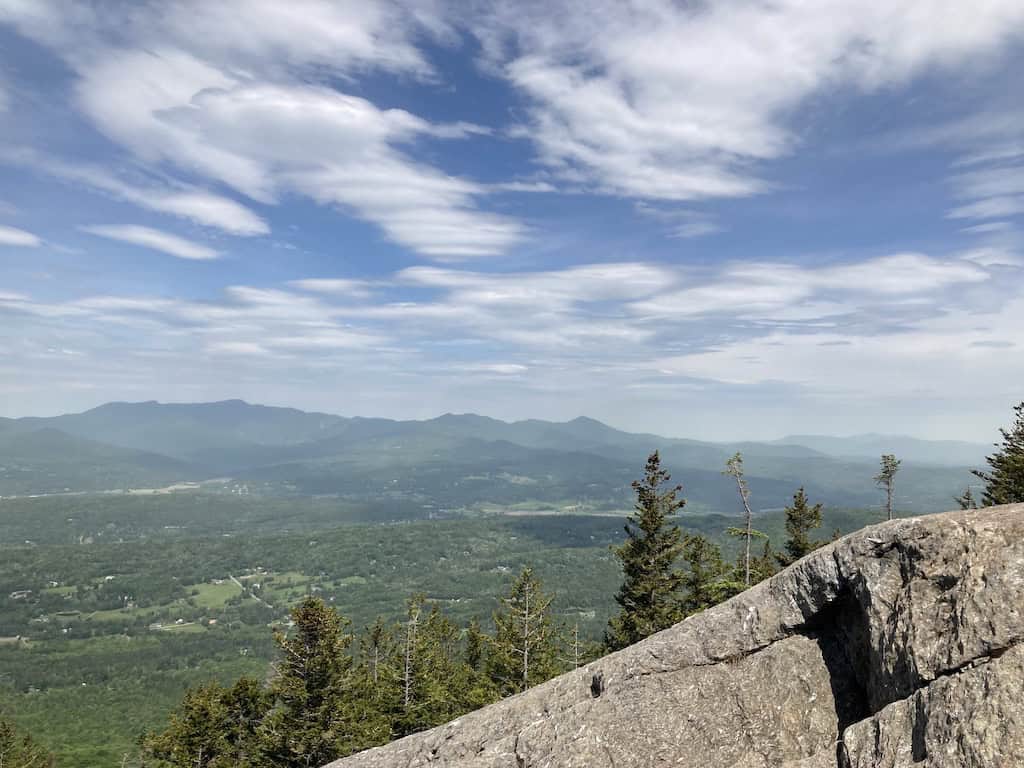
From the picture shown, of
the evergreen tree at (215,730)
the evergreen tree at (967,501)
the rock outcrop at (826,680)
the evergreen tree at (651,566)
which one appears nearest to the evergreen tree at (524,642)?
the evergreen tree at (651,566)

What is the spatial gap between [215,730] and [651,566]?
38468mm

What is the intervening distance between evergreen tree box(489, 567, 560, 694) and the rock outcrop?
25588 mm

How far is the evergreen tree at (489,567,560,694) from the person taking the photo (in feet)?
149

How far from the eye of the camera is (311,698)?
3653 cm

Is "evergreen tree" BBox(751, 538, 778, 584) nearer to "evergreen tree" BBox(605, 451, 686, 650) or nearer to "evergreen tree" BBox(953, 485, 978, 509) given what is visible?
"evergreen tree" BBox(605, 451, 686, 650)

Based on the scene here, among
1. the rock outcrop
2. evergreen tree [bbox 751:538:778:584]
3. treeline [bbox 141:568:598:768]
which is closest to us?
the rock outcrop


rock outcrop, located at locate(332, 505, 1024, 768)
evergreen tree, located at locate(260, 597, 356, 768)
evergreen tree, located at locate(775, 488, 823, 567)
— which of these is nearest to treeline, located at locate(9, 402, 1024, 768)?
evergreen tree, located at locate(260, 597, 356, 768)

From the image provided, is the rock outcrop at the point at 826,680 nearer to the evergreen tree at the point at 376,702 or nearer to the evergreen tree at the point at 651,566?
the evergreen tree at the point at 376,702

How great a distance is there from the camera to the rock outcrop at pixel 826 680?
12031 millimetres

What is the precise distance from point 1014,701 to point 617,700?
9.98 meters

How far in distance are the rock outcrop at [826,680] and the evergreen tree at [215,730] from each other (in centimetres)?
3391

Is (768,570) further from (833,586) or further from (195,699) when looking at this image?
(195,699)

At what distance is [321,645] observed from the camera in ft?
121

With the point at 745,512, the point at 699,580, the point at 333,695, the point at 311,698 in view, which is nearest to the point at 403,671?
the point at 333,695
